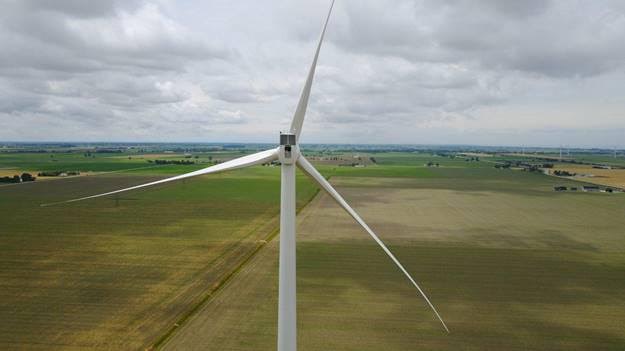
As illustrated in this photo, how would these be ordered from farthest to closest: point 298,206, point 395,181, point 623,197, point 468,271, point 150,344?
point 395,181, point 623,197, point 298,206, point 468,271, point 150,344

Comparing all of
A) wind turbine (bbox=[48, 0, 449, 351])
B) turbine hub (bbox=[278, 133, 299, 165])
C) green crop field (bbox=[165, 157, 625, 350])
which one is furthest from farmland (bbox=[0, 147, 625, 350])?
turbine hub (bbox=[278, 133, 299, 165])

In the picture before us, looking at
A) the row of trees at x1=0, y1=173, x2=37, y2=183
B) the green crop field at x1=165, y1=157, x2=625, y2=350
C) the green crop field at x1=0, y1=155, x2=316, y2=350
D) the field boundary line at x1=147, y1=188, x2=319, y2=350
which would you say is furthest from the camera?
the row of trees at x1=0, y1=173, x2=37, y2=183

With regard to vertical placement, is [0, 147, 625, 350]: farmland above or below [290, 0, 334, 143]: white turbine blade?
below

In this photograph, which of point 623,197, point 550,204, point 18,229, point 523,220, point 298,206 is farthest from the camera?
point 623,197

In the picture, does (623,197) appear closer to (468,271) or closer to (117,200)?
(468,271)

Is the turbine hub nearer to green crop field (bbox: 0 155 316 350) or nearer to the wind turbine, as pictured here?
the wind turbine

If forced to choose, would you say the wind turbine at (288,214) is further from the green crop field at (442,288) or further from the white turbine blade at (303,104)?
the green crop field at (442,288)

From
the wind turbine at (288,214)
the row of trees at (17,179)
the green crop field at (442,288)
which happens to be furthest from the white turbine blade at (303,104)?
the row of trees at (17,179)

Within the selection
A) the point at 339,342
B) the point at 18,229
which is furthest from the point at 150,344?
the point at 18,229
